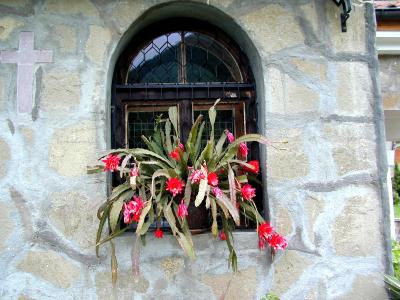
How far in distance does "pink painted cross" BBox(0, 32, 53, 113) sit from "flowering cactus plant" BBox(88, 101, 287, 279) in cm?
52

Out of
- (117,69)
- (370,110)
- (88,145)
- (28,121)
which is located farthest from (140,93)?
(370,110)

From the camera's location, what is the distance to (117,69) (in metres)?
2.55

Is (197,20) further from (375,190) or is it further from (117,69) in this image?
(375,190)

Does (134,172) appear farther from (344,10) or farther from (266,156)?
(344,10)

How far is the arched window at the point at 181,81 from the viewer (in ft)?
8.19

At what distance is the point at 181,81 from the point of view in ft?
8.48

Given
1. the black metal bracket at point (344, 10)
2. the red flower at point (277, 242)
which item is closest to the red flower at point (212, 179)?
the red flower at point (277, 242)

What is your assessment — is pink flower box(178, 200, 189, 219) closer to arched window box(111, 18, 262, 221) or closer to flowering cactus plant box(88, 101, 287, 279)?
flowering cactus plant box(88, 101, 287, 279)

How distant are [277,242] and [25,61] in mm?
1537

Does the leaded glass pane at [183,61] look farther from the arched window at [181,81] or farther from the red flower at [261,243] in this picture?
the red flower at [261,243]

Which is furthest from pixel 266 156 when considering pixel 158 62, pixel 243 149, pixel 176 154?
pixel 158 62

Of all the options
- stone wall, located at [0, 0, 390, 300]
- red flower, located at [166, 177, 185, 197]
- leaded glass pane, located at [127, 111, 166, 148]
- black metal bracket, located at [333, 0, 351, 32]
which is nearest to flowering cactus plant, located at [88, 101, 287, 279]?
red flower, located at [166, 177, 185, 197]

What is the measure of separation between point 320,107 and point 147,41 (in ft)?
3.47

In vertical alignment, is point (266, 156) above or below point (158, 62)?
below
